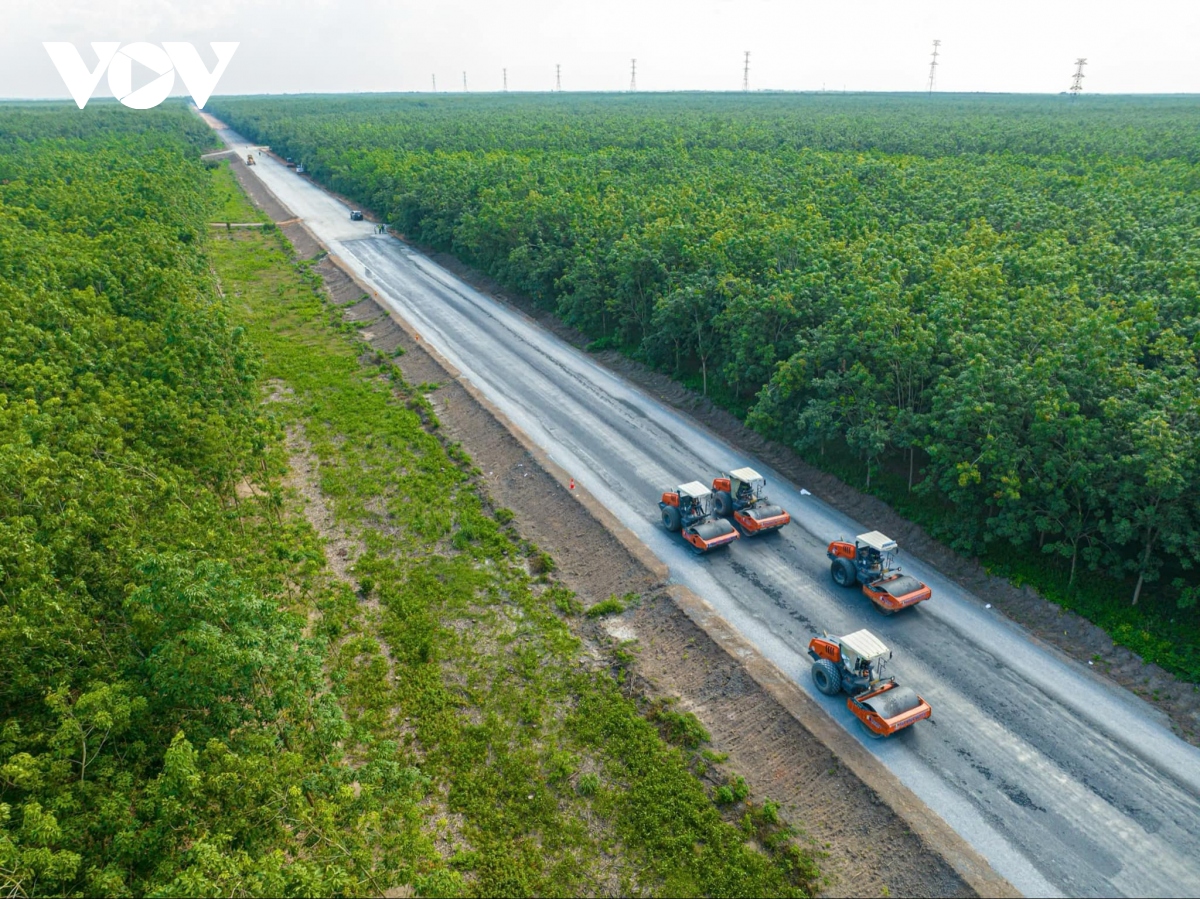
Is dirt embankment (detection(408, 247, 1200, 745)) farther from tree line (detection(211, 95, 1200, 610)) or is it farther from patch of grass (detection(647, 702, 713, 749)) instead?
patch of grass (detection(647, 702, 713, 749))

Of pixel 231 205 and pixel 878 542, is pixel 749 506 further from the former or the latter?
pixel 231 205

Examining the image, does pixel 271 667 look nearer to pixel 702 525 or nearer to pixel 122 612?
pixel 122 612

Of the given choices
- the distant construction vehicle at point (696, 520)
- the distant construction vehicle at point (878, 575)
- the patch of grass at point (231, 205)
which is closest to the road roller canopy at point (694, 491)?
the distant construction vehicle at point (696, 520)

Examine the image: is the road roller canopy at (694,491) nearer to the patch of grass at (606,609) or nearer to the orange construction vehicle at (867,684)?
the patch of grass at (606,609)

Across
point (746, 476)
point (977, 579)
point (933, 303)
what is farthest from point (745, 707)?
point (933, 303)

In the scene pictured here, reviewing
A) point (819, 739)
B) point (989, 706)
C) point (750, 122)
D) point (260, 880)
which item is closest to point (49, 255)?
point (260, 880)

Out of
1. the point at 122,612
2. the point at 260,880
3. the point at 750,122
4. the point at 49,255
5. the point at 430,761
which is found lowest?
the point at 430,761
